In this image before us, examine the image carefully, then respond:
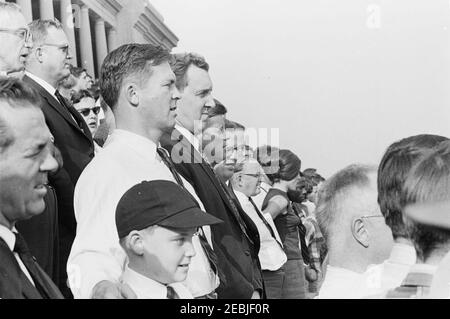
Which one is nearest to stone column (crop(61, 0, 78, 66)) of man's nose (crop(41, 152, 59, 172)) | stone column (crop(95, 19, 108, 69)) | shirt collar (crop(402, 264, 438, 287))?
stone column (crop(95, 19, 108, 69))

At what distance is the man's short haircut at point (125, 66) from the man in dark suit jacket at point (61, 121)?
0.33m

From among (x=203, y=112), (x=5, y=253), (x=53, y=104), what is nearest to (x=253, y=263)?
(x=203, y=112)

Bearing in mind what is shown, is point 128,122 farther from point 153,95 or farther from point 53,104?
point 53,104

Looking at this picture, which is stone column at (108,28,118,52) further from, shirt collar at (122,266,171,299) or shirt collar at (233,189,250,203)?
shirt collar at (122,266,171,299)

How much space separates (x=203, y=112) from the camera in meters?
3.55

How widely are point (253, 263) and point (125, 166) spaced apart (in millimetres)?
851

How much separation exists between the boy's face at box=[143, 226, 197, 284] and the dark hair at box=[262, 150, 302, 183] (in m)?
2.91

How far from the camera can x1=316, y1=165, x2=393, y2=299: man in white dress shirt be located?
239 centimetres

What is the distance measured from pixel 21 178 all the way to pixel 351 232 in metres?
0.99

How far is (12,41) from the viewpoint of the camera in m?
3.16

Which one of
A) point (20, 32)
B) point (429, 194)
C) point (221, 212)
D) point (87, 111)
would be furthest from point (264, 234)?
point (429, 194)

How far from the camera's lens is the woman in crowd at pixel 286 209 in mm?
5164

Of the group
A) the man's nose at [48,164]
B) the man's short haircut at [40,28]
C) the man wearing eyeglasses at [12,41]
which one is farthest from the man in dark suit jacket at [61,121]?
the man's nose at [48,164]
